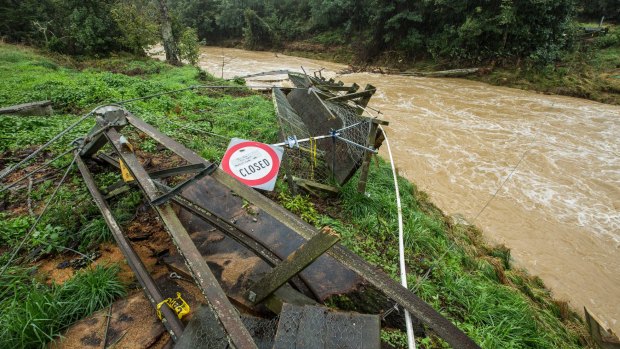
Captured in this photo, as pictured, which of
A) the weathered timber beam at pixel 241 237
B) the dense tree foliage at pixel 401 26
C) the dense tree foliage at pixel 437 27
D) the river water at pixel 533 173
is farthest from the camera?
the dense tree foliage at pixel 437 27

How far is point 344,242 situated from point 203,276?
7.09 ft

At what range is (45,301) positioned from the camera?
208 centimetres

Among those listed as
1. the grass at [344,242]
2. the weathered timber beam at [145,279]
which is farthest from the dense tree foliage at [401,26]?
the weathered timber beam at [145,279]

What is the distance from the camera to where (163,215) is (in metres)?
1.80

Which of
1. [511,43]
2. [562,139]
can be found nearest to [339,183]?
[562,139]

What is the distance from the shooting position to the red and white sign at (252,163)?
303 cm

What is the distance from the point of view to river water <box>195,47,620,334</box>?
5.28m

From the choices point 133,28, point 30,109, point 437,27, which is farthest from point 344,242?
point 437,27

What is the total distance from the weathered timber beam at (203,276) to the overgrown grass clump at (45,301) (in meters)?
0.98

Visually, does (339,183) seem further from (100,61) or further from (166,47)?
(100,61)

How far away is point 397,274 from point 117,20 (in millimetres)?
17796

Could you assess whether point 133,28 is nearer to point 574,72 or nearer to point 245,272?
point 245,272

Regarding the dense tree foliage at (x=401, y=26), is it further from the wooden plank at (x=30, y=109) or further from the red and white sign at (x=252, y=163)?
the red and white sign at (x=252, y=163)

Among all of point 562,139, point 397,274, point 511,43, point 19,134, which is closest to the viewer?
point 397,274
